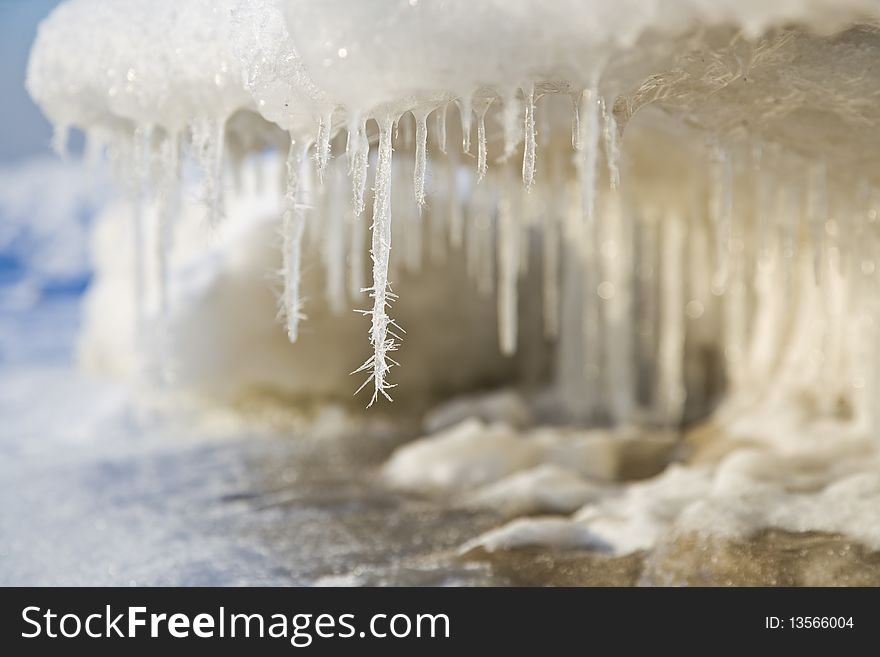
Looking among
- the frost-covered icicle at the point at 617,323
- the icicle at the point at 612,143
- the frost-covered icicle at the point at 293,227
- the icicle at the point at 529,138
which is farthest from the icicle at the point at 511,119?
the frost-covered icicle at the point at 617,323

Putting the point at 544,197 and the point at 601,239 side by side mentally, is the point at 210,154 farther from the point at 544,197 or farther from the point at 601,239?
the point at 601,239

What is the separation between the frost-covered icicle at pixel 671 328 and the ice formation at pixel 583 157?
2 centimetres

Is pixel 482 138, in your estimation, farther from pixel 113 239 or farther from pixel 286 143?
pixel 113 239

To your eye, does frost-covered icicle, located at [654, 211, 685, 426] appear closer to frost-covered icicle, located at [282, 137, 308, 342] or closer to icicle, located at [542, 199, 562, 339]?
icicle, located at [542, 199, 562, 339]

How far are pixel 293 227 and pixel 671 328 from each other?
4.10 m

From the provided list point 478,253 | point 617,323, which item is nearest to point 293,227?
point 617,323

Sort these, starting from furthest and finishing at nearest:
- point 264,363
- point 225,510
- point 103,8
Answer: point 264,363 < point 225,510 < point 103,8

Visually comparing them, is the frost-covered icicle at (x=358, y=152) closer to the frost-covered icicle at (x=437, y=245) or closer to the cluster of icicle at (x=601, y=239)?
the cluster of icicle at (x=601, y=239)

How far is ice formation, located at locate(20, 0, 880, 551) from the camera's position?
7.20 ft

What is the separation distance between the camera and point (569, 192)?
17.2 ft

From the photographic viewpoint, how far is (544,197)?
5293 mm

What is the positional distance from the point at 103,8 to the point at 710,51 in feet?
7.00

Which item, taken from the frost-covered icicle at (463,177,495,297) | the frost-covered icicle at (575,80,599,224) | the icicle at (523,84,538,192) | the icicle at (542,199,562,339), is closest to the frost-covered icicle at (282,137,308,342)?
the icicle at (523,84,538,192)
